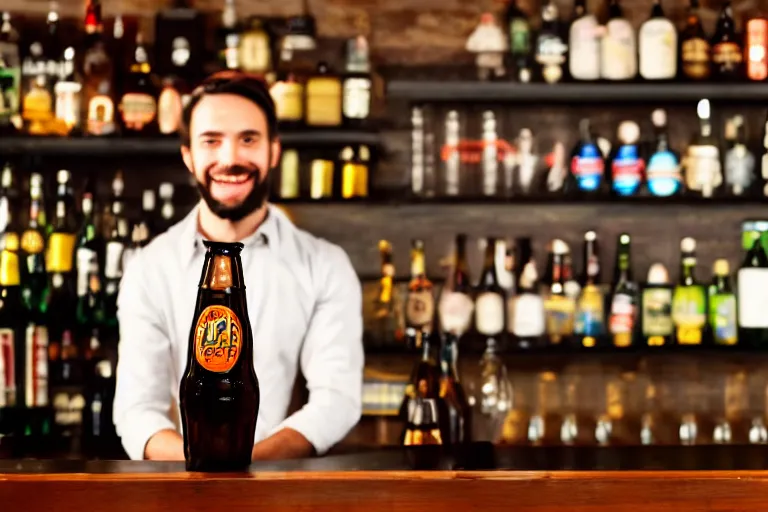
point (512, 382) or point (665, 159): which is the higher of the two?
point (665, 159)

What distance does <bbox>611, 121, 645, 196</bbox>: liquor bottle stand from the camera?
306 centimetres

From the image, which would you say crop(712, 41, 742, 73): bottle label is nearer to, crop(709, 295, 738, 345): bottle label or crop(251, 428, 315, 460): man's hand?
crop(709, 295, 738, 345): bottle label

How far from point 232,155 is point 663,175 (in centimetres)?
129

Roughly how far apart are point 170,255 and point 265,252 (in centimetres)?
24

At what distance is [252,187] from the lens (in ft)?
8.36

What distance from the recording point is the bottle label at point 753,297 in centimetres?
305

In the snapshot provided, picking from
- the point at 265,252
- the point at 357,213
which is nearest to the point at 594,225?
the point at 357,213

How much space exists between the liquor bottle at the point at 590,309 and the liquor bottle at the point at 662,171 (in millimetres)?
235

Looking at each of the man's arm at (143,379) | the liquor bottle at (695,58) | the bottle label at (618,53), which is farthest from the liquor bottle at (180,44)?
the liquor bottle at (695,58)

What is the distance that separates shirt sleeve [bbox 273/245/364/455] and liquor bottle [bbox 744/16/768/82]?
1.38 m

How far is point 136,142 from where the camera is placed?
301 cm

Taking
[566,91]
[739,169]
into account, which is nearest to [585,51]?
[566,91]

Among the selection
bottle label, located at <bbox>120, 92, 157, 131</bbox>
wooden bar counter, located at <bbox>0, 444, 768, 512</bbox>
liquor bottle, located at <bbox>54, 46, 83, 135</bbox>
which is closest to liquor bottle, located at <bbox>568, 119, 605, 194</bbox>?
bottle label, located at <bbox>120, 92, 157, 131</bbox>

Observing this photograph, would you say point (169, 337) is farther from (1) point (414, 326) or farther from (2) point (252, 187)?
(1) point (414, 326)
